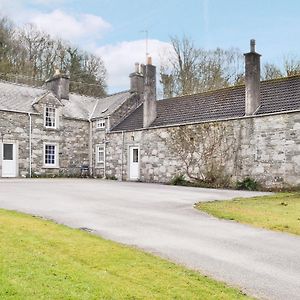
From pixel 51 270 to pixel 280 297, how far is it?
2.92 m

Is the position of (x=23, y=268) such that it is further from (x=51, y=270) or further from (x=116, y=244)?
(x=116, y=244)

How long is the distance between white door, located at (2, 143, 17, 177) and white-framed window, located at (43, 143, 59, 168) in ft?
7.69

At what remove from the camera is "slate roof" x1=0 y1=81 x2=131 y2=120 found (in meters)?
27.1

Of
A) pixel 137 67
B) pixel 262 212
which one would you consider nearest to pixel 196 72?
pixel 137 67

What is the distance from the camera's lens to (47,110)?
2844cm

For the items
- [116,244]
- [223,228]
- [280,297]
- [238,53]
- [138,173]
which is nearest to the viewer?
[280,297]

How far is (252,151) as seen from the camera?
2003 centimetres

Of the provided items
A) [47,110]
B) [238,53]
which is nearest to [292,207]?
[47,110]

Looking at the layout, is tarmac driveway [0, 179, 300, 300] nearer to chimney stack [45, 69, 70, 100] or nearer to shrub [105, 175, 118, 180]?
shrub [105, 175, 118, 180]

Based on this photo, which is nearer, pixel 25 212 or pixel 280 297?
pixel 280 297

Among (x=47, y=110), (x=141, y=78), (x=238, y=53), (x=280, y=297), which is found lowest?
(x=280, y=297)

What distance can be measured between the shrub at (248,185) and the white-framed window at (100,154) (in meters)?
12.5

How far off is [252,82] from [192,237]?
48.3ft

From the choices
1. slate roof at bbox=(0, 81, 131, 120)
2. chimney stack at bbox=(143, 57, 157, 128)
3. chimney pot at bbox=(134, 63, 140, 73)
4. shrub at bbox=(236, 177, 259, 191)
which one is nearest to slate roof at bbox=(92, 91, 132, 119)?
slate roof at bbox=(0, 81, 131, 120)
